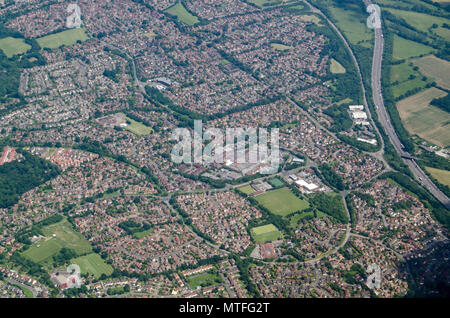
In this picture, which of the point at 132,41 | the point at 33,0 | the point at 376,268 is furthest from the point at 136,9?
the point at 376,268

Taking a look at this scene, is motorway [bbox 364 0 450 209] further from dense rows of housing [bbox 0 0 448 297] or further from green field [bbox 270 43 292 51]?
green field [bbox 270 43 292 51]

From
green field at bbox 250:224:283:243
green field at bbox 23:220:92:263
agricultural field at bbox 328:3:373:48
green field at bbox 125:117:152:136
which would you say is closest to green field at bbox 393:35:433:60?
agricultural field at bbox 328:3:373:48

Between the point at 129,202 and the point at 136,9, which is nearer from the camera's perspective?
the point at 129,202

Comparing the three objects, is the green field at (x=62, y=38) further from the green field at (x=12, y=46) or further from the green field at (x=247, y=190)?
the green field at (x=247, y=190)

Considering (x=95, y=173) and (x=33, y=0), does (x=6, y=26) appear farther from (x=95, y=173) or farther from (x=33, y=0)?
(x=95, y=173)

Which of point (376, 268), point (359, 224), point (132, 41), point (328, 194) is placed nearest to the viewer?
point (376, 268)

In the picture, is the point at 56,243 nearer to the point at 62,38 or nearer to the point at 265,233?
the point at 265,233

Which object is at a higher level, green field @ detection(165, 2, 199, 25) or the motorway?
green field @ detection(165, 2, 199, 25)

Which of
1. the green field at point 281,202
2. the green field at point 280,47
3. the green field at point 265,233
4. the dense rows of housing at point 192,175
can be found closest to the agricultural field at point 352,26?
the dense rows of housing at point 192,175

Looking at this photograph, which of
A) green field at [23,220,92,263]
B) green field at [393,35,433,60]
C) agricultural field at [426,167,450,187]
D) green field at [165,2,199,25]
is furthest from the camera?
green field at [165,2,199,25]
